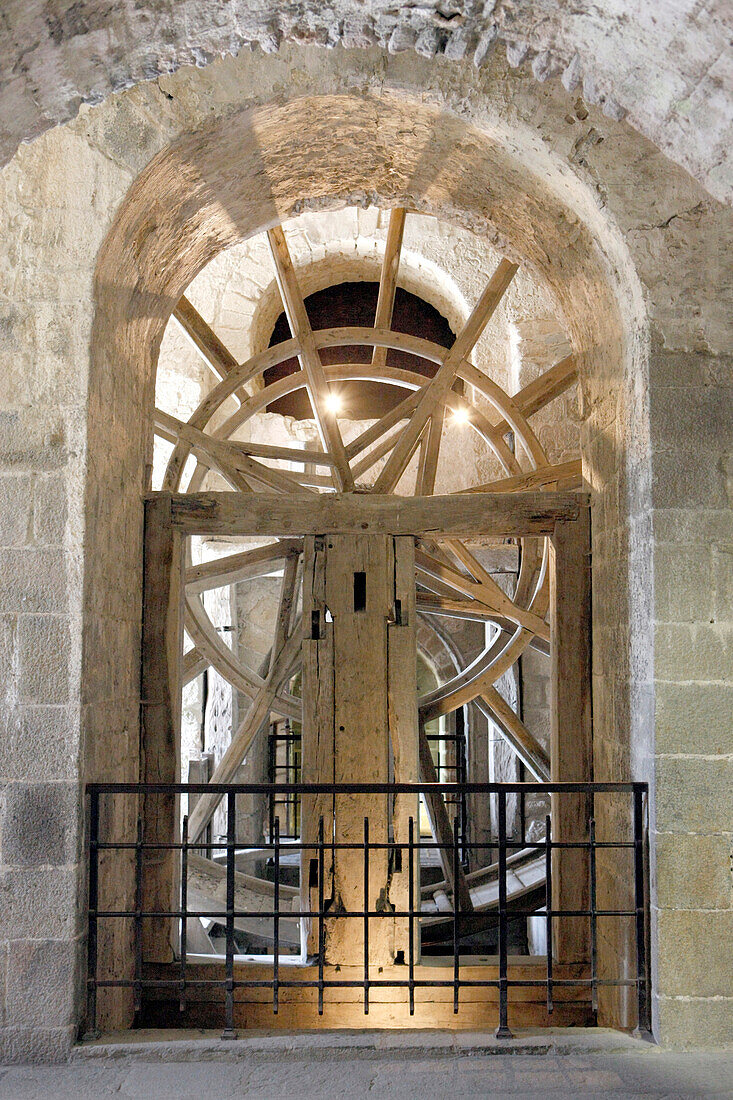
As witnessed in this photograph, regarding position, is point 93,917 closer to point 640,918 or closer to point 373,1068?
point 373,1068

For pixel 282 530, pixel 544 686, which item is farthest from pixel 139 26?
pixel 544 686

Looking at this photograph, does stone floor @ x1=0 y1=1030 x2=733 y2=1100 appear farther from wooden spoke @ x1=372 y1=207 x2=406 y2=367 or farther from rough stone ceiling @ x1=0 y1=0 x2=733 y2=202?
wooden spoke @ x1=372 y1=207 x2=406 y2=367

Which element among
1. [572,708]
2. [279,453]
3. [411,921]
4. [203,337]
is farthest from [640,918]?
[203,337]

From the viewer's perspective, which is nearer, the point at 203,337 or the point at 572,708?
the point at 572,708

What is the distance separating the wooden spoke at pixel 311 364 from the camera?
553 centimetres

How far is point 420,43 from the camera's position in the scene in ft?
6.61

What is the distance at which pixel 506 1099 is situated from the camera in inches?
113

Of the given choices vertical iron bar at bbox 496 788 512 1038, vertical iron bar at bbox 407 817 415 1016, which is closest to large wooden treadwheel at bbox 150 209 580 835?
vertical iron bar at bbox 407 817 415 1016

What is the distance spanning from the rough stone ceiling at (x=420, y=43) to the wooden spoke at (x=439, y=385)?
3.38 metres

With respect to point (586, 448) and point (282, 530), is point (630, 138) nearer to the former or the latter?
point (586, 448)

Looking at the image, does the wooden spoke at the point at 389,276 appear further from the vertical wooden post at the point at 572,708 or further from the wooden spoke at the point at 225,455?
the vertical wooden post at the point at 572,708

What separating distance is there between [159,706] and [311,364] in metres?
2.39

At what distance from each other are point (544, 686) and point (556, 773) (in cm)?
393

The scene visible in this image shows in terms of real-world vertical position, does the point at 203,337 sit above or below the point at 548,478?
above
